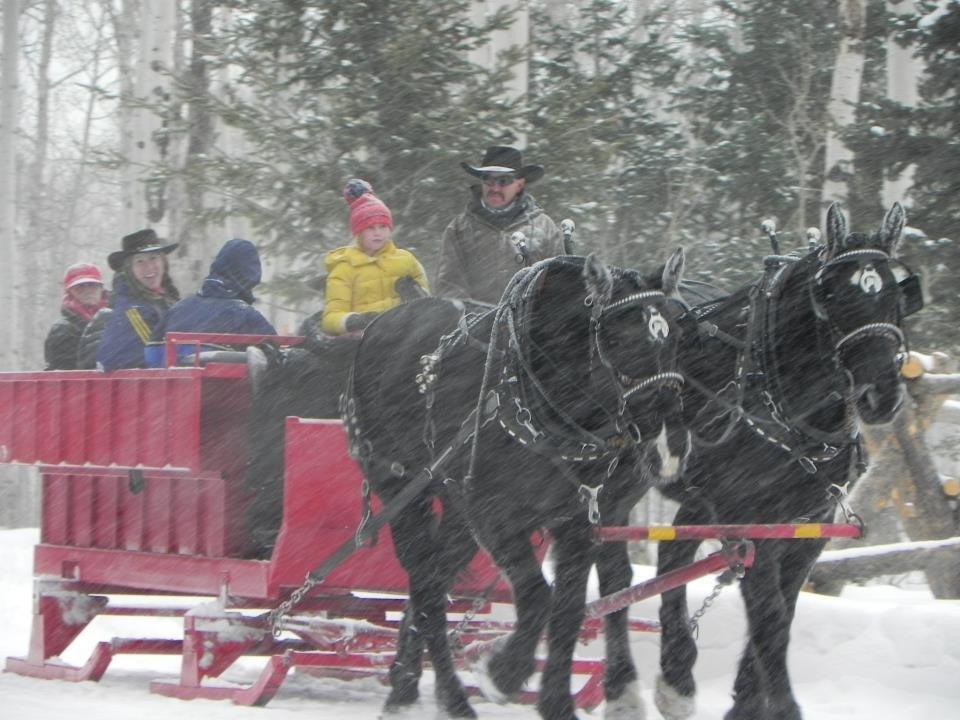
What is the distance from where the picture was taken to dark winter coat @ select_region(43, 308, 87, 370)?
9.31 meters

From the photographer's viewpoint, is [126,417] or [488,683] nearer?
[488,683]

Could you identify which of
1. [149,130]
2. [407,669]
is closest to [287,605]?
[407,669]

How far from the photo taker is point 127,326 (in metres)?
7.82

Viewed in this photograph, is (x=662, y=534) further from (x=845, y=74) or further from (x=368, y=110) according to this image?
(x=845, y=74)

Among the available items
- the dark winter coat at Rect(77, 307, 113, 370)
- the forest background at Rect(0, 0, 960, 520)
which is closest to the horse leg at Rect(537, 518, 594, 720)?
the forest background at Rect(0, 0, 960, 520)

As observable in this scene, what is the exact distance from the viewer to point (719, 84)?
1625cm

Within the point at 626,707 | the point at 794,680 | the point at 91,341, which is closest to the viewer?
the point at 626,707

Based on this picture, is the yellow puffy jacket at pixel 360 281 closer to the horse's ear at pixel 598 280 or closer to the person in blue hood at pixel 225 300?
the person in blue hood at pixel 225 300

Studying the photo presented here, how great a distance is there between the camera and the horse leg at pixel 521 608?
17.6ft

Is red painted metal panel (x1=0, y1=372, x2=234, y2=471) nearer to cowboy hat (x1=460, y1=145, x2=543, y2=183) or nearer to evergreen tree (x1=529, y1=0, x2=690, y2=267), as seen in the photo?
cowboy hat (x1=460, y1=145, x2=543, y2=183)

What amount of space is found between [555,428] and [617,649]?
4.22 feet

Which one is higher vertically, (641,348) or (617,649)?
(641,348)

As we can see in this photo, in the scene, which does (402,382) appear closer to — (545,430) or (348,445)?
(348,445)

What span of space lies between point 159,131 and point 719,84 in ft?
20.8
